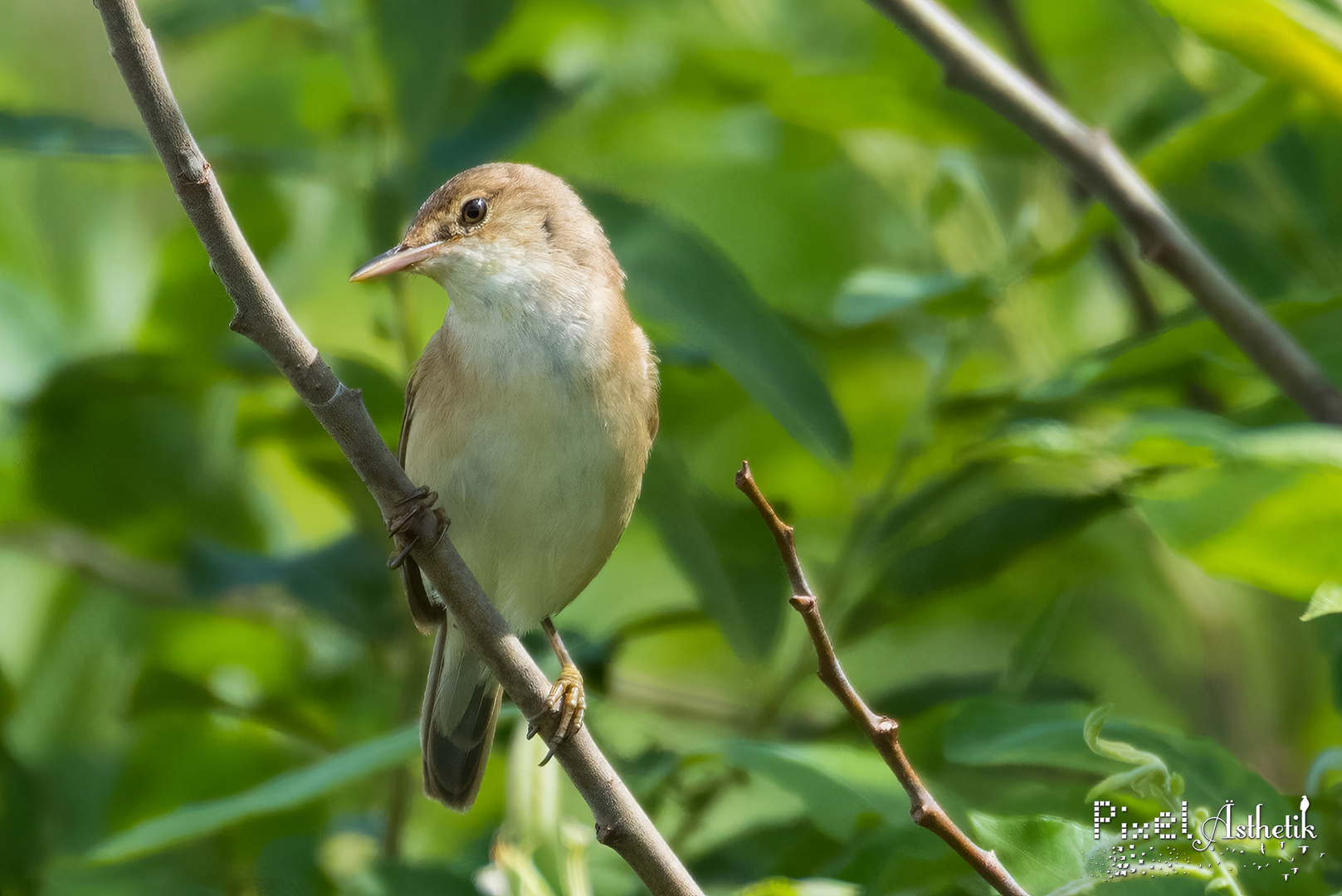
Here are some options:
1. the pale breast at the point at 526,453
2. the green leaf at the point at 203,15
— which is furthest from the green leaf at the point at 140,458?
the green leaf at the point at 203,15

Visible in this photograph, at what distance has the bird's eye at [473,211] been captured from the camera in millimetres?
3131

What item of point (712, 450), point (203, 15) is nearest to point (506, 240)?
point (712, 450)

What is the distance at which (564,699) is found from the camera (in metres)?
2.70

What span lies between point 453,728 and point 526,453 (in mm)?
711

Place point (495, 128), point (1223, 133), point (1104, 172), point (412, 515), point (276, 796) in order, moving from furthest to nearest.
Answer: point (495, 128) → point (1223, 133) → point (1104, 172) → point (276, 796) → point (412, 515)

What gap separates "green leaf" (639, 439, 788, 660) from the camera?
10.0 ft

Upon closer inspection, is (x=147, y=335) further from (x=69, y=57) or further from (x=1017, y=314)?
(x=69, y=57)

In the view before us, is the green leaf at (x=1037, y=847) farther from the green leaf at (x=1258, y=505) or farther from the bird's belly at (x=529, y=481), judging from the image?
the bird's belly at (x=529, y=481)

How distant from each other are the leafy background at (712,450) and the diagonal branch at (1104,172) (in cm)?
13

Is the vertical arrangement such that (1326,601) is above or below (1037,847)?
above

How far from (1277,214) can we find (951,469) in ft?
4.17

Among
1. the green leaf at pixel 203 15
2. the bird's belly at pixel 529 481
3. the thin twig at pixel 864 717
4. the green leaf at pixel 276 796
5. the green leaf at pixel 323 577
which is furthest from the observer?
the green leaf at pixel 203 15

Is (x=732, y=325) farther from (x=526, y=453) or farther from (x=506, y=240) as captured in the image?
(x=506, y=240)

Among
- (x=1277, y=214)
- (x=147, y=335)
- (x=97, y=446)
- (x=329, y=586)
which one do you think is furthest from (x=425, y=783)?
(x=1277, y=214)
